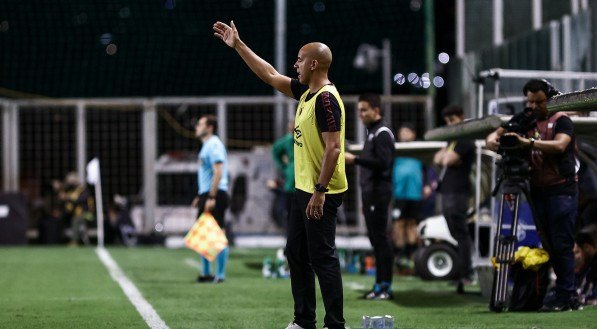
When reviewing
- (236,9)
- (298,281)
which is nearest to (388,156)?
(298,281)

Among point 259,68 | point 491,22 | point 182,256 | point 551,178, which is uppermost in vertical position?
point 491,22

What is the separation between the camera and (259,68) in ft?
31.2

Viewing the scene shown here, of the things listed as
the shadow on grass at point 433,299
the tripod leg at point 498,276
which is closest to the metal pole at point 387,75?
the shadow on grass at point 433,299

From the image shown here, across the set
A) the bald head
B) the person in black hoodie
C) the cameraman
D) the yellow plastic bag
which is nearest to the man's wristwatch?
the bald head

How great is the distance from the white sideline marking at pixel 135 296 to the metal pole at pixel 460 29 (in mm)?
7708

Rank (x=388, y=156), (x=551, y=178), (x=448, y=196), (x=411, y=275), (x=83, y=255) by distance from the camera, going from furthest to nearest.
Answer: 1. (x=83, y=255)
2. (x=411, y=275)
3. (x=448, y=196)
4. (x=388, y=156)
5. (x=551, y=178)

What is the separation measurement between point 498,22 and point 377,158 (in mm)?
10473

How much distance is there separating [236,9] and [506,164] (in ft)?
54.0

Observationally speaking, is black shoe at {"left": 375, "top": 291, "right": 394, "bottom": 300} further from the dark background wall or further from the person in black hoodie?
the dark background wall

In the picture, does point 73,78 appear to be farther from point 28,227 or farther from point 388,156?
point 388,156

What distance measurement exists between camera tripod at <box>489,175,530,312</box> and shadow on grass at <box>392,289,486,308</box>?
95cm

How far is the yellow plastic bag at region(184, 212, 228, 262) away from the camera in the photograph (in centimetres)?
1475

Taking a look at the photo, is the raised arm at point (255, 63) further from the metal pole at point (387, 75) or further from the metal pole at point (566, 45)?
the metal pole at point (387, 75)

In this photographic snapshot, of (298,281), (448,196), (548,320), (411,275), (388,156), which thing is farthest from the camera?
(411,275)
